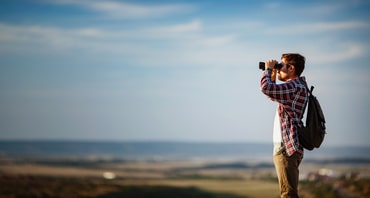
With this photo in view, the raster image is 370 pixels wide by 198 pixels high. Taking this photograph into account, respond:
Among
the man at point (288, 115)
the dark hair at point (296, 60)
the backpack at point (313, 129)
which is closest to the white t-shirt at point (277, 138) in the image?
the man at point (288, 115)

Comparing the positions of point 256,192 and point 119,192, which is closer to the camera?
point 119,192

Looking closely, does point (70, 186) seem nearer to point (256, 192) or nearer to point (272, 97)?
point (256, 192)

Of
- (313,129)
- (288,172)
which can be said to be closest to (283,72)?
(313,129)

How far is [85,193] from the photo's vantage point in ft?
52.5

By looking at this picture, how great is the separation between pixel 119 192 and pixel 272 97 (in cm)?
1136

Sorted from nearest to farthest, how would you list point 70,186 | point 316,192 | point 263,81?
1. point 263,81
2. point 316,192
3. point 70,186

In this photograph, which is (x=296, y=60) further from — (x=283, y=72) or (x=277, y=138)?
(x=277, y=138)

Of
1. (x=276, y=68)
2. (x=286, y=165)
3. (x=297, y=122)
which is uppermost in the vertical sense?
(x=276, y=68)

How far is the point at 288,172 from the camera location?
561 cm

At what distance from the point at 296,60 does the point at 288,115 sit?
475 millimetres

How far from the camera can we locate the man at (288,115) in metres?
5.54

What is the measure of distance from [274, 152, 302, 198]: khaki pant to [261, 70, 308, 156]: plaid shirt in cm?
6

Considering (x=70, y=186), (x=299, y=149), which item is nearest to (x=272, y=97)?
(x=299, y=149)

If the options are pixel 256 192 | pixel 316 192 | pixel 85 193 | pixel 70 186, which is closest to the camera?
pixel 316 192
